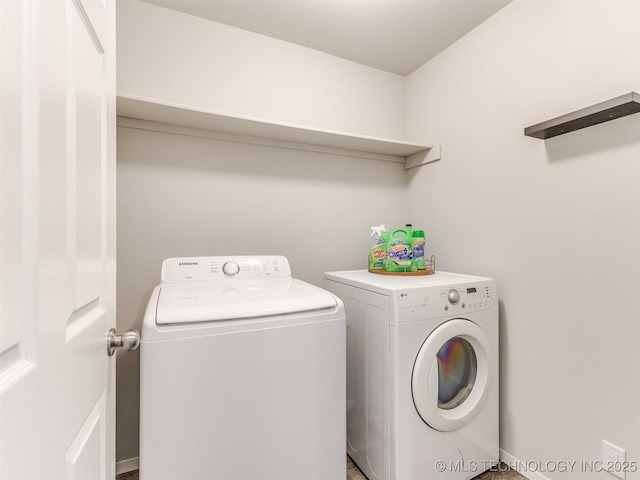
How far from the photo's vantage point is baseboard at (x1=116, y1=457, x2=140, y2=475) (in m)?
1.59

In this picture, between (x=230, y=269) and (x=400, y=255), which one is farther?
(x=400, y=255)

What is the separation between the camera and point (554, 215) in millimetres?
1449

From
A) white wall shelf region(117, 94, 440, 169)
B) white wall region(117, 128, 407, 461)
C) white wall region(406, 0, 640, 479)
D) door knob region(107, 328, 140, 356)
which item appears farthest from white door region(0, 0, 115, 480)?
white wall region(406, 0, 640, 479)

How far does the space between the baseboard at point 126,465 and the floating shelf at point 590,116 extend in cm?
254

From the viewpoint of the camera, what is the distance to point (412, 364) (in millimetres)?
1370

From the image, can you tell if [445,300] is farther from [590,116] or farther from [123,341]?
[123,341]

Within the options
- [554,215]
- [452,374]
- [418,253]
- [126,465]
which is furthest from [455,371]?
[126,465]

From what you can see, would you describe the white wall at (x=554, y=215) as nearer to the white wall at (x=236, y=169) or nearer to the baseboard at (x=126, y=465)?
the white wall at (x=236, y=169)

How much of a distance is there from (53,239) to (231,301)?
0.75 m

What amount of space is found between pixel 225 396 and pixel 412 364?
80 cm

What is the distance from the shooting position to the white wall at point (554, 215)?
1231 millimetres

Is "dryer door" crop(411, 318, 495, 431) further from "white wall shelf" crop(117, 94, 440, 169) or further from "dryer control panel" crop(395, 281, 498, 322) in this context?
"white wall shelf" crop(117, 94, 440, 169)

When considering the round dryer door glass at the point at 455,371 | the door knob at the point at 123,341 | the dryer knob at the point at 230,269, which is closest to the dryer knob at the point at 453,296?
the round dryer door glass at the point at 455,371

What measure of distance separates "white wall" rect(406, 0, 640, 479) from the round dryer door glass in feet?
0.74
